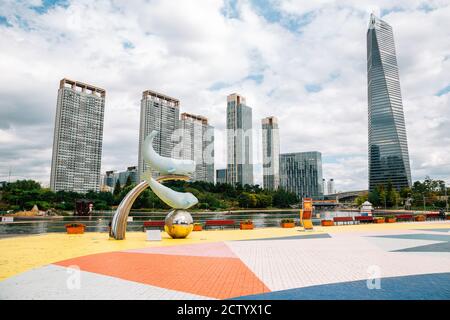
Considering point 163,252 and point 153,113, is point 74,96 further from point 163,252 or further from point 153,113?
point 163,252

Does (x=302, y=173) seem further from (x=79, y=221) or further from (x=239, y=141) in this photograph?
(x=79, y=221)

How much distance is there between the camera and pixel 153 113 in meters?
108

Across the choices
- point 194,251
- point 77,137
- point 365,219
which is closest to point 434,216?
point 365,219

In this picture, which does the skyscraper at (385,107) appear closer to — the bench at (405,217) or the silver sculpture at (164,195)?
the bench at (405,217)

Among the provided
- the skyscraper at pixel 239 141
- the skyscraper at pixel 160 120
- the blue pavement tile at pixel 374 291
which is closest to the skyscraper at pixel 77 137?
the skyscraper at pixel 160 120

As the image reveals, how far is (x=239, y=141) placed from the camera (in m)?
151

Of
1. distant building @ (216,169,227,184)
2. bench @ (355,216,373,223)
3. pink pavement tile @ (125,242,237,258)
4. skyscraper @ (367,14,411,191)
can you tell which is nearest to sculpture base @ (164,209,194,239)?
pink pavement tile @ (125,242,237,258)

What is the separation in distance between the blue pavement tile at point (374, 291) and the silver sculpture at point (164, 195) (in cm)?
1099

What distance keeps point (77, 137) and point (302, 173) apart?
4801 inches

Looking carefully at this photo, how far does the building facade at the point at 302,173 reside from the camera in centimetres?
18395

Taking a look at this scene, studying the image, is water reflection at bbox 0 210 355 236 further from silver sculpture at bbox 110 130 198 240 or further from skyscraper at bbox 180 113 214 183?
skyscraper at bbox 180 113 214 183

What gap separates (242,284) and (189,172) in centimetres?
1058

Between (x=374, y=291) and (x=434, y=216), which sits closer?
(x=374, y=291)
